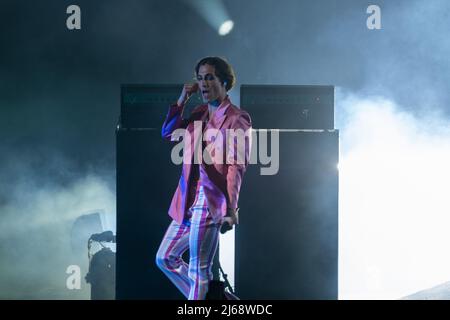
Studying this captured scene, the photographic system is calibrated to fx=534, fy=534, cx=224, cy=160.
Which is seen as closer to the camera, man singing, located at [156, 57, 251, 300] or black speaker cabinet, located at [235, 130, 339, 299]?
man singing, located at [156, 57, 251, 300]

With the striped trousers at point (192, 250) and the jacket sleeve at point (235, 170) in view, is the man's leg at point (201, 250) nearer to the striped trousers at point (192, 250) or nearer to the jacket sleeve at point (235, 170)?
the striped trousers at point (192, 250)

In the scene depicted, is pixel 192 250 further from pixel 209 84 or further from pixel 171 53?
pixel 171 53

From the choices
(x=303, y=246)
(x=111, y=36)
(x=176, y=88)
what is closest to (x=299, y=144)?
(x=303, y=246)

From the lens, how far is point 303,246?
4.48 metres

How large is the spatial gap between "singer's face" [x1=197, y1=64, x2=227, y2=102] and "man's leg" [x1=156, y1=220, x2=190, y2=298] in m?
1.02

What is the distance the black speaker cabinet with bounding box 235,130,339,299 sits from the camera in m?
4.46

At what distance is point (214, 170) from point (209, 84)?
2.20 feet

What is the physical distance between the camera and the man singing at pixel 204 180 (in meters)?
3.86

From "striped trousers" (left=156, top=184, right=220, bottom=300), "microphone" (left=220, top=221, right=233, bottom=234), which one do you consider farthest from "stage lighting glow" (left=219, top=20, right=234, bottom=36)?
"microphone" (left=220, top=221, right=233, bottom=234)

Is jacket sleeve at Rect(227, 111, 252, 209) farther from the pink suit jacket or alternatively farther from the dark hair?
the dark hair

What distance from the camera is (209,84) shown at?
408 centimetres

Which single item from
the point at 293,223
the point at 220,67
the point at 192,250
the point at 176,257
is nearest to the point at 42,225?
the point at 176,257

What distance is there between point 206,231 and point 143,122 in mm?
1170

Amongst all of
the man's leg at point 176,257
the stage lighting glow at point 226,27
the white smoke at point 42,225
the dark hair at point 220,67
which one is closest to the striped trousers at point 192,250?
the man's leg at point 176,257
